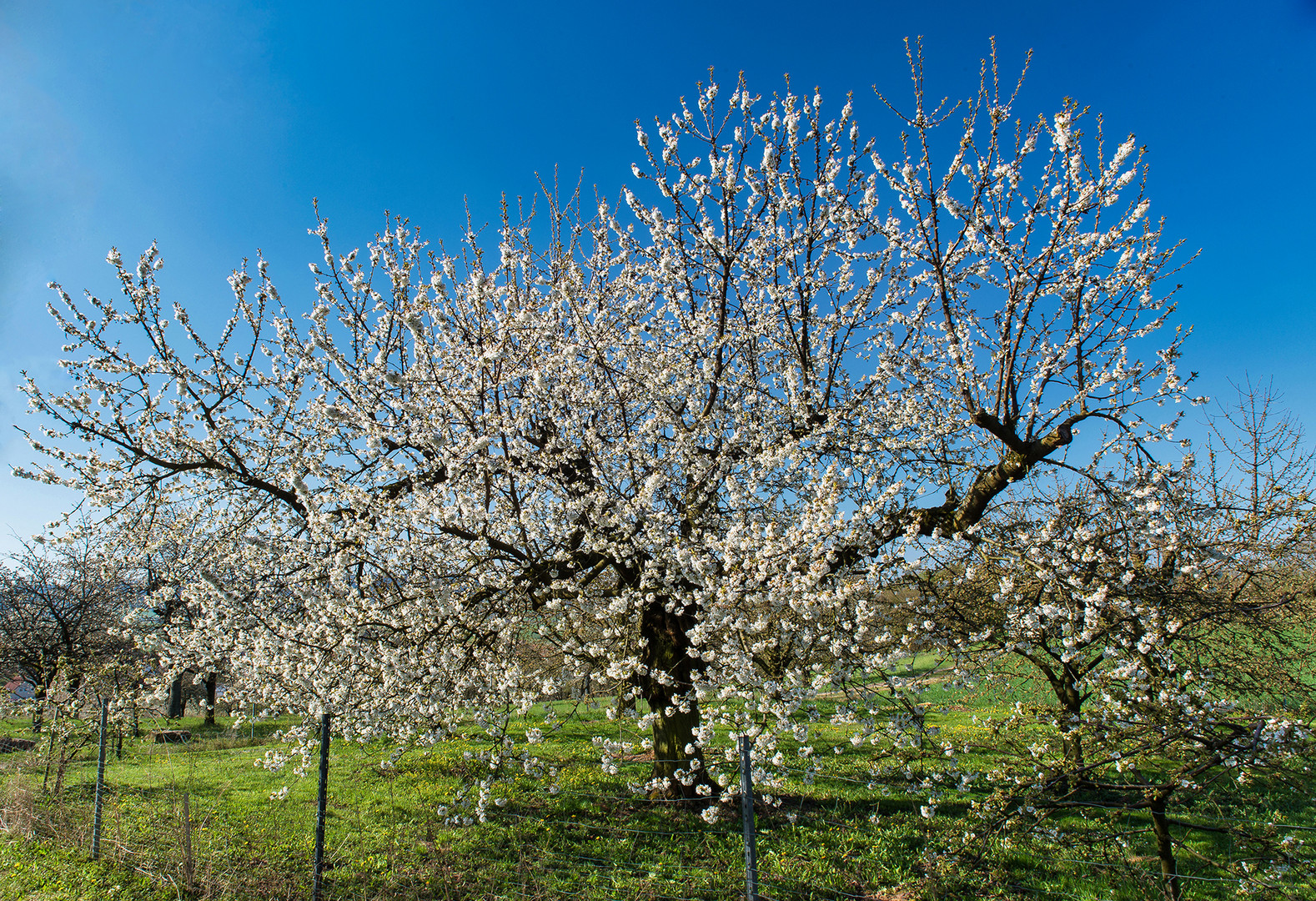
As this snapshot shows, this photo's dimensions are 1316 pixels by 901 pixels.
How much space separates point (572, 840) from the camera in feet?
22.7

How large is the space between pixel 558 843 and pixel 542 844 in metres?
0.19

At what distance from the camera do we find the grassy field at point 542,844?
5.44 m

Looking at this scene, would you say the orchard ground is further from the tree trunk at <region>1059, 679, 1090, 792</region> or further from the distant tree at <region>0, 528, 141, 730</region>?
the distant tree at <region>0, 528, 141, 730</region>

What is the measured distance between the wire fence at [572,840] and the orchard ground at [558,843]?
0.03 metres

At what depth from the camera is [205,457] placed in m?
5.71

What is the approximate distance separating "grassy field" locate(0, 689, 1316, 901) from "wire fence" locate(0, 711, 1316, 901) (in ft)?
0.10

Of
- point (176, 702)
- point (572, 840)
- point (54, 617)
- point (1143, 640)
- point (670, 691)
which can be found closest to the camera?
point (1143, 640)

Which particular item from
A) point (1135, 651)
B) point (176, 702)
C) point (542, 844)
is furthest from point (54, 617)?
point (1135, 651)

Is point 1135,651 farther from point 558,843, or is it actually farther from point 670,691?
point 558,843

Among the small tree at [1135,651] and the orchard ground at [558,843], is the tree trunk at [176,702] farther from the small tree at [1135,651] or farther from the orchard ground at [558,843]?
the small tree at [1135,651]

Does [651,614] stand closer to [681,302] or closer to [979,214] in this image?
Answer: [681,302]

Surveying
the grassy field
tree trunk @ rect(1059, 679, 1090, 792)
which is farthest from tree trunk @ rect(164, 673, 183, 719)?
tree trunk @ rect(1059, 679, 1090, 792)

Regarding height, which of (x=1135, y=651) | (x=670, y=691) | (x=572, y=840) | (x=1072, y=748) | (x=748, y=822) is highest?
(x=1135, y=651)

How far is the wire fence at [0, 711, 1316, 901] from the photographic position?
5309 millimetres
